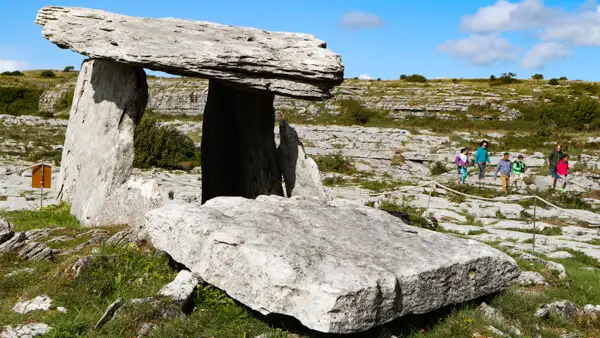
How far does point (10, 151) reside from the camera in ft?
79.0

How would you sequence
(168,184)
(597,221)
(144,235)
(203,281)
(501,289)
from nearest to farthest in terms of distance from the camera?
(203,281) < (501,289) < (144,235) < (597,221) < (168,184)

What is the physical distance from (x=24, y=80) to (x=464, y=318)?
62.2 m

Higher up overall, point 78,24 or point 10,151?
point 78,24

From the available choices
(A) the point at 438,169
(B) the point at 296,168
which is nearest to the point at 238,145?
(B) the point at 296,168

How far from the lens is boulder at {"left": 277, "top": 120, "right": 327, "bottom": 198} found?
1024cm

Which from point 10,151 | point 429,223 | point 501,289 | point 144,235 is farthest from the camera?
point 10,151

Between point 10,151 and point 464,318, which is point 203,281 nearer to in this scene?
point 464,318

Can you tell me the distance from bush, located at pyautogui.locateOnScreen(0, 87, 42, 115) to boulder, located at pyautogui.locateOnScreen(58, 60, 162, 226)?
121 ft

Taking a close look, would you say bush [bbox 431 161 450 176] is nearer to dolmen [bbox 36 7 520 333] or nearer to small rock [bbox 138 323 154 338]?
dolmen [bbox 36 7 520 333]

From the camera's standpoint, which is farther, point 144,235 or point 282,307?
point 144,235

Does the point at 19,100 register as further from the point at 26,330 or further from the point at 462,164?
the point at 26,330

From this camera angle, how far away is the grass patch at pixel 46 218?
9773mm

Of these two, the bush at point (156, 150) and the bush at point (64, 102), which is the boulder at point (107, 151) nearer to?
the bush at point (156, 150)

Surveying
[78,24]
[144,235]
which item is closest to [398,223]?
[144,235]
